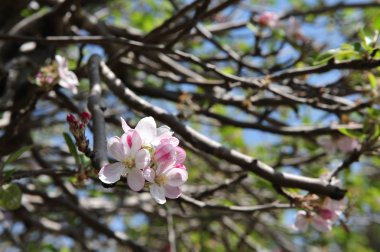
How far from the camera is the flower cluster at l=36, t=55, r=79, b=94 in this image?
6.34 ft

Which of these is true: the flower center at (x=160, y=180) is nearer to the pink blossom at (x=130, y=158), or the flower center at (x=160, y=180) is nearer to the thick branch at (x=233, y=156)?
the pink blossom at (x=130, y=158)

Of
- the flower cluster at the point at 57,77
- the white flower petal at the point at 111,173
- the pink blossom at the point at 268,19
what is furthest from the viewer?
the pink blossom at the point at 268,19

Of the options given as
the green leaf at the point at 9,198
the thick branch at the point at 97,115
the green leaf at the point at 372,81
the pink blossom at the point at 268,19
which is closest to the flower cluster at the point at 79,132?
the thick branch at the point at 97,115

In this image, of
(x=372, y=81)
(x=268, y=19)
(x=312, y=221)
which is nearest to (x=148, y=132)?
(x=312, y=221)

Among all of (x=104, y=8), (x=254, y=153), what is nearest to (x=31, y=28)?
(x=104, y=8)

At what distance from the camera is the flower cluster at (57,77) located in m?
1.93

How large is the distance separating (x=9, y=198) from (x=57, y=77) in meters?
0.66

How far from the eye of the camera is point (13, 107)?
6.64ft

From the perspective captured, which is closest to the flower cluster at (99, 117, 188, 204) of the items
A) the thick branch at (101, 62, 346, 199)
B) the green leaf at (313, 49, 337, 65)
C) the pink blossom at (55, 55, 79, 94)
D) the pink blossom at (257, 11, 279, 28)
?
the thick branch at (101, 62, 346, 199)

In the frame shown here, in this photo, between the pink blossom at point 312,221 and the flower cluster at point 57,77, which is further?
the flower cluster at point 57,77

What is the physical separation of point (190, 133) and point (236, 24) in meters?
1.60

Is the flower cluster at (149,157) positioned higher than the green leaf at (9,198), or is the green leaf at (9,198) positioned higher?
the flower cluster at (149,157)

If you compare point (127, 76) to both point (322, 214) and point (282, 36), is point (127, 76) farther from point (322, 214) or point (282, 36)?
point (322, 214)

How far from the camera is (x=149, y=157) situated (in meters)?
1.15
